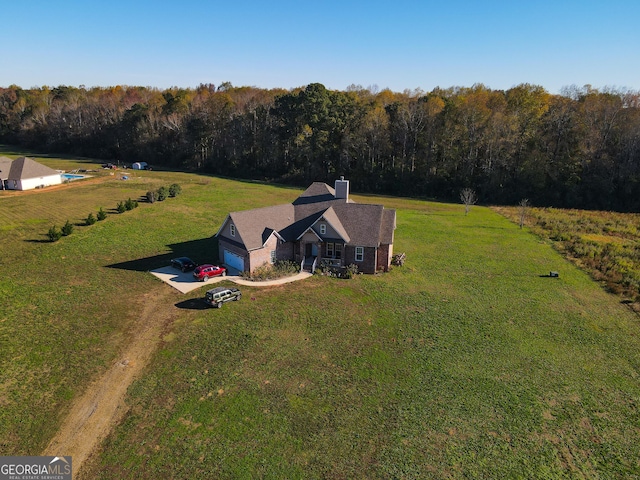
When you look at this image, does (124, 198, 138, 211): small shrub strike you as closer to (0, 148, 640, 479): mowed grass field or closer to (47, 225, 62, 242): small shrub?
(47, 225, 62, 242): small shrub

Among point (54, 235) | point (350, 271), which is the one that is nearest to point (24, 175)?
point (54, 235)

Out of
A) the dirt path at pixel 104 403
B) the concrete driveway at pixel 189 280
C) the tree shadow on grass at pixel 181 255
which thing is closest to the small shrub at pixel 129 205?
the tree shadow on grass at pixel 181 255

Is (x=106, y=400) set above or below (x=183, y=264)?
below

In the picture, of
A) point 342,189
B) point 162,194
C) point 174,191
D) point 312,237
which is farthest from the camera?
point 174,191

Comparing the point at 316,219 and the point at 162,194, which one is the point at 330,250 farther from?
the point at 162,194

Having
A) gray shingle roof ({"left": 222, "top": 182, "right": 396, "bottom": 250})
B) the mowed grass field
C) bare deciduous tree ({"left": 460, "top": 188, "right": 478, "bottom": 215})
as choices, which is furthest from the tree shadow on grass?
bare deciduous tree ({"left": 460, "top": 188, "right": 478, "bottom": 215})

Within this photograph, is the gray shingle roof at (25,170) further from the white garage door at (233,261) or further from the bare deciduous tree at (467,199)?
the bare deciduous tree at (467,199)

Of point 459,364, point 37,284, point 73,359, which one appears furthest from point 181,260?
point 459,364
